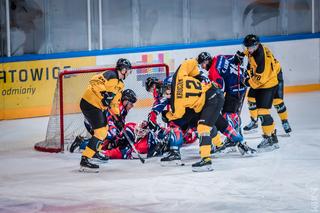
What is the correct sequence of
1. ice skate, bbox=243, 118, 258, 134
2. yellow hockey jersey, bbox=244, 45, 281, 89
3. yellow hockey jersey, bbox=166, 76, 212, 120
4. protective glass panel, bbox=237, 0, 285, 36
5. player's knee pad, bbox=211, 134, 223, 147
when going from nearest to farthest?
1. yellow hockey jersey, bbox=166, 76, 212, 120
2. player's knee pad, bbox=211, 134, 223, 147
3. yellow hockey jersey, bbox=244, 45, 281, 89
4. ice skate, bbox=243, 118, 258, 134
5. protective glass panel, bbox=237, 0, 285, 36

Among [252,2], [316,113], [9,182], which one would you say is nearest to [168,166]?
[9,182]

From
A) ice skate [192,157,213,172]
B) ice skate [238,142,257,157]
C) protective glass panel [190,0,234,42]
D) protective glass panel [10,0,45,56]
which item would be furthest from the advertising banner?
ice skate [192,157,213,172]

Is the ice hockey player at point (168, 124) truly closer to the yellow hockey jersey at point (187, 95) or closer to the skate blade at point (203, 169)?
the yellow hockey jersey at point (187, 95)

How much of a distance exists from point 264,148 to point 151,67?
186 centimetres

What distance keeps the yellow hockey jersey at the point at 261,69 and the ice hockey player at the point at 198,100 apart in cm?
111

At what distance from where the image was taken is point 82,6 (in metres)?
14.0

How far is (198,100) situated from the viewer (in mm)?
9695

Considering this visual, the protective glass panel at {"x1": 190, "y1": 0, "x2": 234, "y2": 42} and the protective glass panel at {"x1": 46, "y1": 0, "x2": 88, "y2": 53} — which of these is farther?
the protective glass panel at {"x1": 190, "y1": 0, "x2": 234, "y2": 42}

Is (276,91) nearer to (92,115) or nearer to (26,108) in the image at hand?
(92,115)

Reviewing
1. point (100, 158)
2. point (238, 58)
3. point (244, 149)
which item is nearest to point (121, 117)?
point (100, 158)

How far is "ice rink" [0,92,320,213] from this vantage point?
8391mm

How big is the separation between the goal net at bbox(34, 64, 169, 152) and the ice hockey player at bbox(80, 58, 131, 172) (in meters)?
1.20

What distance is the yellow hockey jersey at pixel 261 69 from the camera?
10.8 meters

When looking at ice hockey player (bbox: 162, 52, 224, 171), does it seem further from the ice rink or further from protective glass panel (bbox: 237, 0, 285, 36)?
protective glass panel (bbox: 237, 0, 285, 36)
